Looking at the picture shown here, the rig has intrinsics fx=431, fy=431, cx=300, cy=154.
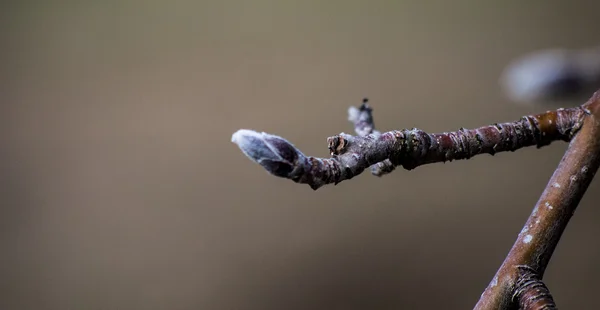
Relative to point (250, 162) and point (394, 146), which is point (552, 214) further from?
point (250, 162)

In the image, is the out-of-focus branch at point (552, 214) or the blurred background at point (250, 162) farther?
the blurred background at point (250, 162)

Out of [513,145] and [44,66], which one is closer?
[513,145]

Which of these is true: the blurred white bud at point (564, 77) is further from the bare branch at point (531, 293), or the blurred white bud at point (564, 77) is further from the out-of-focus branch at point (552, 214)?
the bare branch at point (531, 293)

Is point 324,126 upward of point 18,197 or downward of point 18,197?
upward

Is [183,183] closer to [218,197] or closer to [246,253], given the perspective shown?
[218,197]

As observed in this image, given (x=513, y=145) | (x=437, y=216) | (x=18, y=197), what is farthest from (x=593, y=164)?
(x=18, y=197)

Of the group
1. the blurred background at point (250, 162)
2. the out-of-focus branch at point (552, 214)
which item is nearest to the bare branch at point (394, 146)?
the out-of-focus branch at point (552, 214)

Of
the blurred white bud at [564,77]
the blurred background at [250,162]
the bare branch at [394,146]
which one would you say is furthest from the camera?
the blurred background at [250,162]
